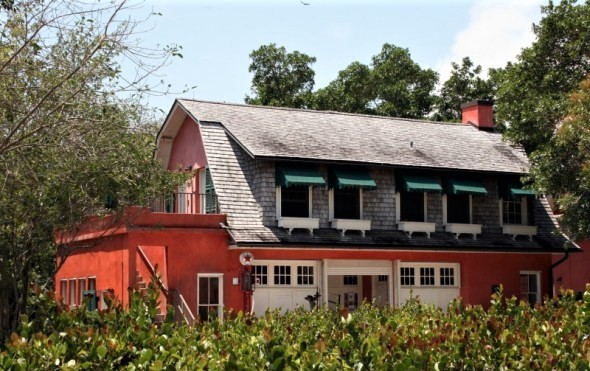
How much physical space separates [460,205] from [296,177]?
6736 mm

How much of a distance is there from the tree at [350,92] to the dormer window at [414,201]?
59.9ft

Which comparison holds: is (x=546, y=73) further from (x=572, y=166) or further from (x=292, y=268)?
(x=292, y=268)

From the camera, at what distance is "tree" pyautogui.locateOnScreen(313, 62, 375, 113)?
5159cm

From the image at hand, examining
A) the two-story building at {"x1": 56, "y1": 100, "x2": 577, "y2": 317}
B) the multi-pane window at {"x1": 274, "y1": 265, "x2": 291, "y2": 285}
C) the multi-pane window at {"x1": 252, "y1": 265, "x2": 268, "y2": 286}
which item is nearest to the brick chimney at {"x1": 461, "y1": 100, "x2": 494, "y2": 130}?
the two-story building at {"x1": 56, "y1": 100, "x2": 577, "y2": 317}

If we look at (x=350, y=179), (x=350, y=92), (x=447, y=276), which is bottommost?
(x=447, y=276)

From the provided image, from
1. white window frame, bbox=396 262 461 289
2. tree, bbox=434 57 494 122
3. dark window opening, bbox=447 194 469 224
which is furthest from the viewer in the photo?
tree, bbox=434 57 494 122

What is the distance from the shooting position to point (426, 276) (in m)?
33.2

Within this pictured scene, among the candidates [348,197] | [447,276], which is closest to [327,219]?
[348,197]

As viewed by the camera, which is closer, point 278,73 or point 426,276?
point 426,276

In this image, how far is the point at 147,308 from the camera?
382 inches

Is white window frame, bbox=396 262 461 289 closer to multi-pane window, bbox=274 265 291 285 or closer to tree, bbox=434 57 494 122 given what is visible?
multi-pane window, bbox=274 265 291 285

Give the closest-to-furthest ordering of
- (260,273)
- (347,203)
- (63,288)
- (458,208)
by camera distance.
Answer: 1. (260,273)
2. (347,203)
3. (458,208)
4. (63,288)

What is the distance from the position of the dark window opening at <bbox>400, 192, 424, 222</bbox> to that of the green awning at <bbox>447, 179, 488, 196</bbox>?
3.27 feet

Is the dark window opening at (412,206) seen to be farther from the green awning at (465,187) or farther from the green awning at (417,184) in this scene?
the green awning at (465,187)
